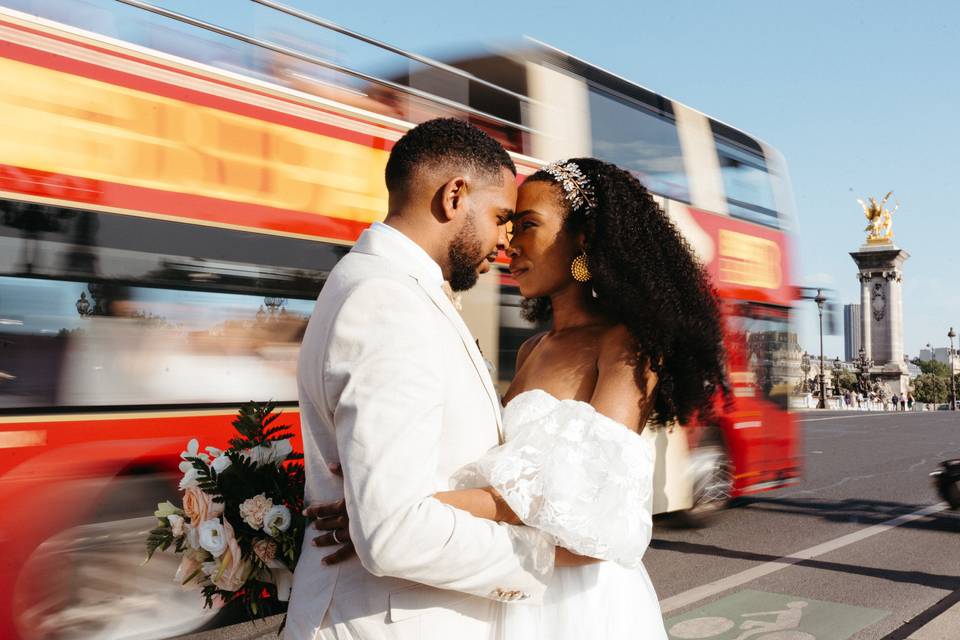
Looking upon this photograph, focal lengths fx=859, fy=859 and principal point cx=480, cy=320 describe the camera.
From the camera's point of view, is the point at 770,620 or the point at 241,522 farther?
the point at 770,620

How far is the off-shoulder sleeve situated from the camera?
64.1 inches

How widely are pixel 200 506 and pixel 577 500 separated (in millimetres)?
854

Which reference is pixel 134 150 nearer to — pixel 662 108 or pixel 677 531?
pixel 662 108

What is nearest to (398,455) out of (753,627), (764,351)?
(753,627)

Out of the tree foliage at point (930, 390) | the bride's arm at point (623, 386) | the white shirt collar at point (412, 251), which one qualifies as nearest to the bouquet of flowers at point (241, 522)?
the white shirt collar at point (412, 251)

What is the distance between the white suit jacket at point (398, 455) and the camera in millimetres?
1376

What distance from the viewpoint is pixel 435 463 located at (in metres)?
1.46

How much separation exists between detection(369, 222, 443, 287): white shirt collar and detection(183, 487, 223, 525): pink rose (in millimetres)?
737

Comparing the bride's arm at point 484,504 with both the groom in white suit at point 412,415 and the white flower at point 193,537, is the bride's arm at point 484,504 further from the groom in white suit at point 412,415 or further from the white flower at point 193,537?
the white flower at point 193,537

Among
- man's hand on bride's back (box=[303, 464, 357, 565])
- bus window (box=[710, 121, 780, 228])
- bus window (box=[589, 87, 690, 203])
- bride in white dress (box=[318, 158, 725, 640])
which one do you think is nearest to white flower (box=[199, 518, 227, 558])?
man's hand on bride's back (box=[303, 464, 357, 565])

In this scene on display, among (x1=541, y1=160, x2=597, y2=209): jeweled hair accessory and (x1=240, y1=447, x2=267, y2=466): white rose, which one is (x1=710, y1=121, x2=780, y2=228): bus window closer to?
(x1=541, y1=160, x2=597, y2=209): jeweled hair accessory

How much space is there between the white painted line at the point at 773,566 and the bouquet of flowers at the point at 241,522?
4118 millimetres

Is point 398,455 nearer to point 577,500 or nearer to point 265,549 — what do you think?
point 577,500

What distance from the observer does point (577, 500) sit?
168cm
